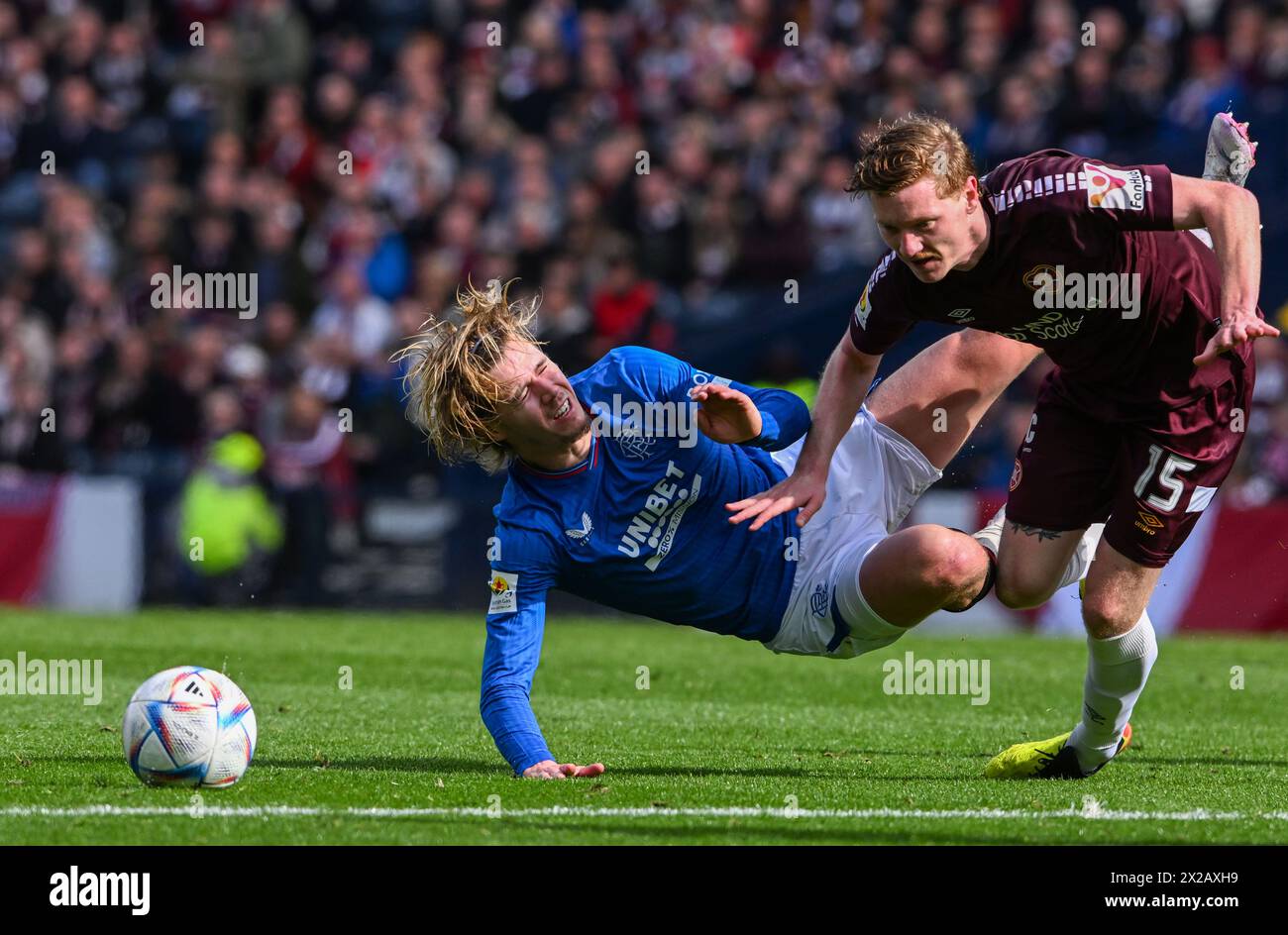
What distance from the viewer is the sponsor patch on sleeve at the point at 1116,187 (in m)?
5.85

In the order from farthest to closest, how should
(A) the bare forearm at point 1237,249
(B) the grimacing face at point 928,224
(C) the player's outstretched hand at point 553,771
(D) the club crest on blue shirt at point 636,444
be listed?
(D) the club crest on blue shirt at point 636,444 < (C) the player's outstretched hand at point 553,771 < (B) the grimacing face at point 928,224 < (A) the bare forearm at point 1237,249

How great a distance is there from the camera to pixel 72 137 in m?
19.4

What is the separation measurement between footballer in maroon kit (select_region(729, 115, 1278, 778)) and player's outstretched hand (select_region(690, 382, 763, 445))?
23 centimetres

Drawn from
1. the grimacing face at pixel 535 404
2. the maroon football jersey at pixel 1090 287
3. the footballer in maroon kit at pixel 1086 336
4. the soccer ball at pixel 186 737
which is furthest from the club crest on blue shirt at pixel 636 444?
the soccer ball at pixel 186 737

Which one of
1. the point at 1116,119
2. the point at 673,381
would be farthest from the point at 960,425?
the point at 1116,119

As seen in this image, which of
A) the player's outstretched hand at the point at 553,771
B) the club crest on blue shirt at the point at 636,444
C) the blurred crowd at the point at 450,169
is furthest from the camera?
the blurred crowd at the point at 450,169

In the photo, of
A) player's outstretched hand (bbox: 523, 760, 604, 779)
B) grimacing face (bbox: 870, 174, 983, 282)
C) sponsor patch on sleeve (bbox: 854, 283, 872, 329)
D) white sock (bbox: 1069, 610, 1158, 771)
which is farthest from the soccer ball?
white sock (bbox: 1069, 610, 1158, 771)

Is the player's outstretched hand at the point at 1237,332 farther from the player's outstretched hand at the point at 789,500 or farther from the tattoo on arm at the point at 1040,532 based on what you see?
the player's outstretched hand at the point at 789,500

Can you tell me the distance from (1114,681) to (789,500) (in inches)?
51.1

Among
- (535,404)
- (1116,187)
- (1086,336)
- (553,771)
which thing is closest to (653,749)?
(553,771)

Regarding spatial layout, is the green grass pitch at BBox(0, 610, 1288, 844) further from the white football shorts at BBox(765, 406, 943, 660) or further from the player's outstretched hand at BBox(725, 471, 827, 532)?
the player's outstretched hand at BBox(725, 471, 827, 532)

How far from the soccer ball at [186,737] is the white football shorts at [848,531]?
1.92m

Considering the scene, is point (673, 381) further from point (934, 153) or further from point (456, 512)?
point (456, 512)

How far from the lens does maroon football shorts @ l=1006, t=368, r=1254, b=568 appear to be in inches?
247
